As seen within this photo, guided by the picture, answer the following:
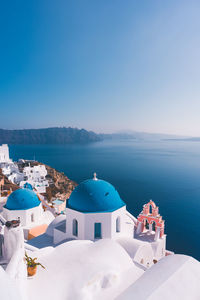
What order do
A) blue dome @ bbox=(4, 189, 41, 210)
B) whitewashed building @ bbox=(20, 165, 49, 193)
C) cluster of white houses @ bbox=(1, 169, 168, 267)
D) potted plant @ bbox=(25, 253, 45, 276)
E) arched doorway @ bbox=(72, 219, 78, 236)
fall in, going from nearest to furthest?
1. potted plant @ bbox=(25, 253, 45, 276)
2. cluster of white houses @ bbox=(1, 169, 168, 267)
3. arched doorway @ bbox=(72, 219, 78, 236)
4. blue dome @ bbox=(4, 189, 41, 210)
5. whitewashed building @ bbox=(20, 165, 49, 193)

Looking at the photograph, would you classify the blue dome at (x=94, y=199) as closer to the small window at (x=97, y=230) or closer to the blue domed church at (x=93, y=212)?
the blue domed church at (x=93, y=212)

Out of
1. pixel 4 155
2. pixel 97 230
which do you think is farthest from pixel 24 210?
pixel 4 155

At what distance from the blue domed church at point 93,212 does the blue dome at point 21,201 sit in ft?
15.9

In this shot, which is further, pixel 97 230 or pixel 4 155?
pixel 4 155

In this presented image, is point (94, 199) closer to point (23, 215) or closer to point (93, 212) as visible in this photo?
point (93, 212)

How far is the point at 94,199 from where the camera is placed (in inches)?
423

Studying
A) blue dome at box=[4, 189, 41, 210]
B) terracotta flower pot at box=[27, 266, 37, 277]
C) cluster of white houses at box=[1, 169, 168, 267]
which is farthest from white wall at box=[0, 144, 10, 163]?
terracotta flower pot at box=[27, 266, 37, 277]

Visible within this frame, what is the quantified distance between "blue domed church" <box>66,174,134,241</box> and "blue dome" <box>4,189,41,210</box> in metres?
4.83

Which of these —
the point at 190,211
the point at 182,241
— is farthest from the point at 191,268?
the point at 190,211

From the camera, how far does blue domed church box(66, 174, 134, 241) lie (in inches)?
417

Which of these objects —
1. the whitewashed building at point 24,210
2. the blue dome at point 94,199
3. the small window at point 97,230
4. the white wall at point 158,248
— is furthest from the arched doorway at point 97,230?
the whitewashed building at point 24,210

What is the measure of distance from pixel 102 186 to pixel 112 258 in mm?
5385

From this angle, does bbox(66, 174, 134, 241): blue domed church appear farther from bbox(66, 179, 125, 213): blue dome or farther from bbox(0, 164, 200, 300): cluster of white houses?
bbox(0, 164, 200, 300): cluster of white houses

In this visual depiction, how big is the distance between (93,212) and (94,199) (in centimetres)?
68
